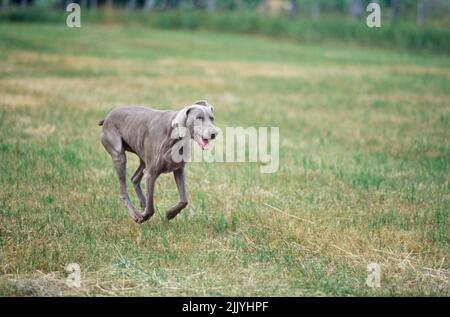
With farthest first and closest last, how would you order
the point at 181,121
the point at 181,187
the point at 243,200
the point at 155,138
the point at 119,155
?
1. the point at 243,200
2. the point at 119,155
3. the point at 181,187
4. the point at 155,138
5. the point at 181,121

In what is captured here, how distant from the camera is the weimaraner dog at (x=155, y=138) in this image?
677 centimetres

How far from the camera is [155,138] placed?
716 centimetres

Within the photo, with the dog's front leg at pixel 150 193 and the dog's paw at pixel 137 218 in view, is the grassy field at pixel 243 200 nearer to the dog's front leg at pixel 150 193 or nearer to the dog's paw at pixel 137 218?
the dog's paw at pixel 137 218

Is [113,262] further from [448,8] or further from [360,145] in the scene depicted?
[448,8]

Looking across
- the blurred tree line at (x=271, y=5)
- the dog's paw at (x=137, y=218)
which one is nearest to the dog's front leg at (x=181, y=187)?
the dog's paw at (x=137, y=218)

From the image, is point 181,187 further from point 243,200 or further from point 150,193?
point 243,200

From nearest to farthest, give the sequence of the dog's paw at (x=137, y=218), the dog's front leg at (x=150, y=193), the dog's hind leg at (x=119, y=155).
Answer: the dog's front leg at (x=150, y=193)
the dog's paw at (x=137, y=218)
the dog's hind leg at (x=119, y=155)

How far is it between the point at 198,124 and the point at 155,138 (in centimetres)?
66

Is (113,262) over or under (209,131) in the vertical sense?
under

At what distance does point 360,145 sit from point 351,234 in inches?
221

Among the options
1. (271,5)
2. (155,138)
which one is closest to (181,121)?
(155,138)

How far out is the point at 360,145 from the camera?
508 inches

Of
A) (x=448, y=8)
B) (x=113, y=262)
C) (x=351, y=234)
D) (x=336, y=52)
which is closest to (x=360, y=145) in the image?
(x=351, y=234)
